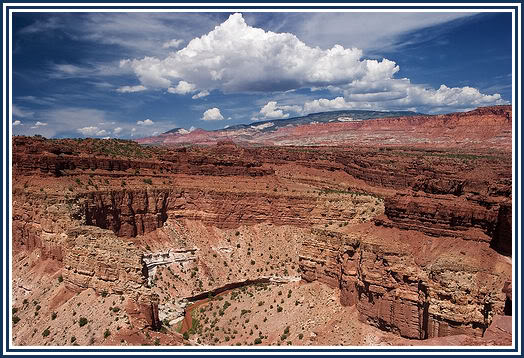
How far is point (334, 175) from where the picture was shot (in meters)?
84.3

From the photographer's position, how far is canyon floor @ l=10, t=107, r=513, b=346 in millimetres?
22422

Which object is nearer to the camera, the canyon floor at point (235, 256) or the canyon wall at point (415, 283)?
the canyon wall at point (415, 283)

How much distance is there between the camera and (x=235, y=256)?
147ft

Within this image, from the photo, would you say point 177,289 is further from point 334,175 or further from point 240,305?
point 334,175

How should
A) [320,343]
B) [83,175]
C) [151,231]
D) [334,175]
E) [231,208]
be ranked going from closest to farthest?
[320,343] → [83,175] → [151,231] → [231,208] → [334,175]

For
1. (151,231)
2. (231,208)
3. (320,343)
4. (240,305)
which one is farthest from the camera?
(231,208)

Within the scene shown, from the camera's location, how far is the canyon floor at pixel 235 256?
73.6 ft

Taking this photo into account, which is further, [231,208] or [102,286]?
[231,208]

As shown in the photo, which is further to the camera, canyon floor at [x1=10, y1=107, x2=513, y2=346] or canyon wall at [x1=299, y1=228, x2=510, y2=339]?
canyon floor at [x1=10, y1=107, x2=513, y2=346]

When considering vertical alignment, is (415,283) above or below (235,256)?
above

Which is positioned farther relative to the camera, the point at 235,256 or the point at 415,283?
the point at 235,256
